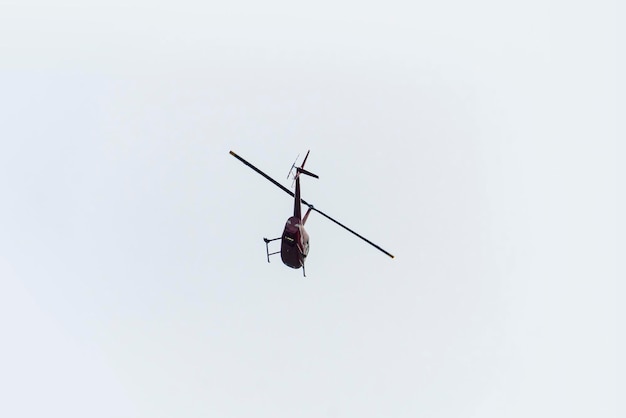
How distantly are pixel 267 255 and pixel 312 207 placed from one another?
639cm

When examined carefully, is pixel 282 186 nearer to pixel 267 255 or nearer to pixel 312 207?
pixel 312 207

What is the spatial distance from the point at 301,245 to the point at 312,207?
12.8 ft

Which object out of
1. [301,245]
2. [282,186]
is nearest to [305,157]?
[282,186]

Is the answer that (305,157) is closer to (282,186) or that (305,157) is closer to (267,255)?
(282,186)

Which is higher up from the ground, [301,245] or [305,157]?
[305,157]

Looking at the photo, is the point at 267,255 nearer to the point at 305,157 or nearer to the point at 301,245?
the point at 301,245

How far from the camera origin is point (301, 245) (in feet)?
215

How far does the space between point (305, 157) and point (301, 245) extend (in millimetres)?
8031

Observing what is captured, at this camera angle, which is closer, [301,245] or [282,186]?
[282,186]

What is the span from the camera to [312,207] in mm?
63906

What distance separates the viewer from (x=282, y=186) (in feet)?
202

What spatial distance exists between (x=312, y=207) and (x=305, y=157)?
4372 millimetres

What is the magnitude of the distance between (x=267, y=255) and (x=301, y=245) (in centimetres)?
328

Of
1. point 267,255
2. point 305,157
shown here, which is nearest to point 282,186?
point 305,157
